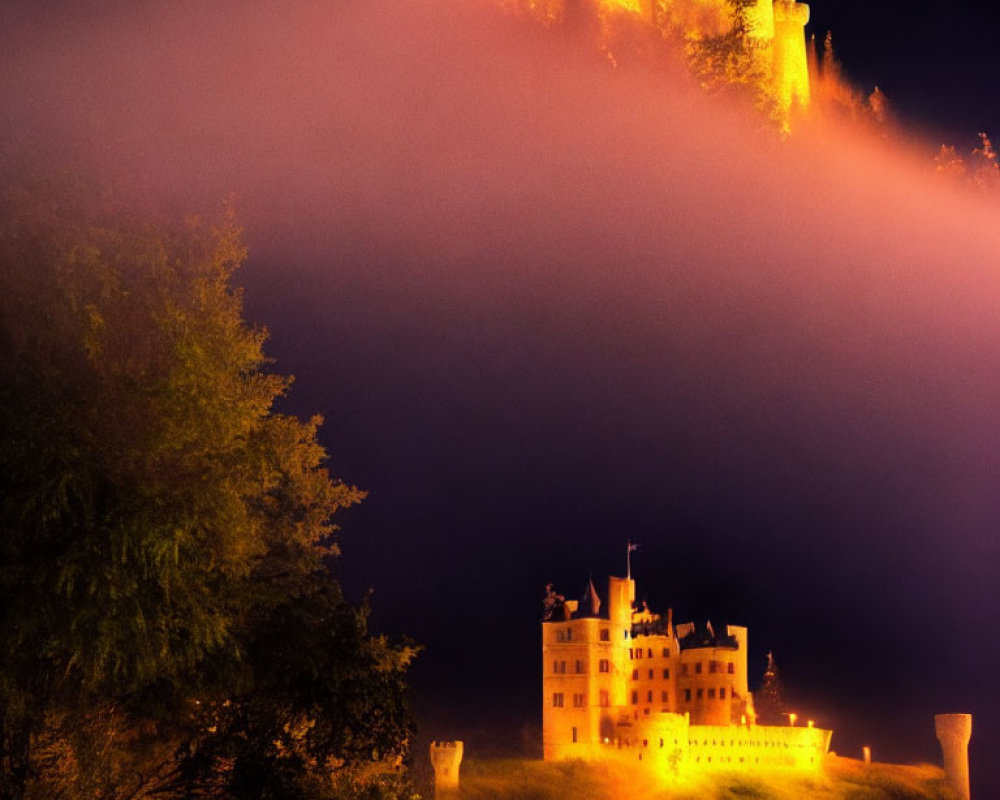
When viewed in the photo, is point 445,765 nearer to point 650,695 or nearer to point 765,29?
point 650,695

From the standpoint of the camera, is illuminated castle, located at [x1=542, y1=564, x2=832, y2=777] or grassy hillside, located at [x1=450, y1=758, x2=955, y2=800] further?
illuminated castle, located at [x1=542, y1=564, x2=832, y2=777]

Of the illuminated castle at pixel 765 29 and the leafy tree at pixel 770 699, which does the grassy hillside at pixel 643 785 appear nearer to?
the leafy tree at pixel 770 699

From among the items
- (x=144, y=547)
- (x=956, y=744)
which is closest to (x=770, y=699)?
(x=956, y=744)

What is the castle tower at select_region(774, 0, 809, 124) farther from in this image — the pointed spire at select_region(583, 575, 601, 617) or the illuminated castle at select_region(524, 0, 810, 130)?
the pointed spire at select_region(583, 575, 601, 617)

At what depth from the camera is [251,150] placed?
142ft

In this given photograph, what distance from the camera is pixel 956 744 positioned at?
222 feet

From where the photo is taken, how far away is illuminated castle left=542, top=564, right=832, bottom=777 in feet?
209

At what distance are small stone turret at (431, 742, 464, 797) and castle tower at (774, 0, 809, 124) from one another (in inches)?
1127

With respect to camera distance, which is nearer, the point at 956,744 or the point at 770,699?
the point at 956,744

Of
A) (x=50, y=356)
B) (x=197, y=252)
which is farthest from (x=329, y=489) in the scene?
(x=50, y=356)

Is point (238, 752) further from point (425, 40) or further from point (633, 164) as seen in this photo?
point (633, 164)

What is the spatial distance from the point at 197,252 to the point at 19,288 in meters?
2.30

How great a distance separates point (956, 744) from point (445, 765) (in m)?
26.0

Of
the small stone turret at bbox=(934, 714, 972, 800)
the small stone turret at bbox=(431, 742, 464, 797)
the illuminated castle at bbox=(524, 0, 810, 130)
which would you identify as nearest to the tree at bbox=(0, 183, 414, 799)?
the small stone turret at bbox=(431, 742, 464, 797)
